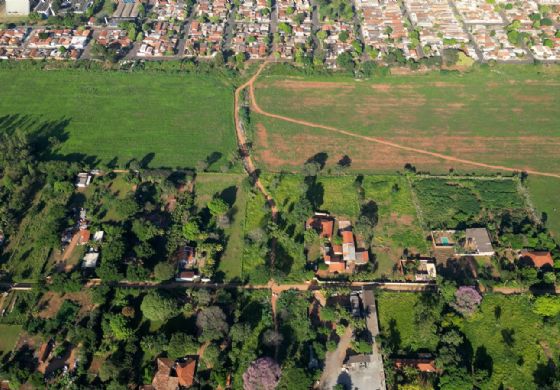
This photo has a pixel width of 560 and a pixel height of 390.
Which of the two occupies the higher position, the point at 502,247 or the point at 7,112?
the point at 7,112

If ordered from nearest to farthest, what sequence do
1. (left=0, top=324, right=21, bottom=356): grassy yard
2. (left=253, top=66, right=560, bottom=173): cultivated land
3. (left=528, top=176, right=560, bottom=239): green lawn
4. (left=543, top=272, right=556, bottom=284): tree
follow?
1. (left=0, top=324, right=21, bottom=356): grassy yard
2. (left=543, top=272, right=556, bottom=284): tree
3. (left=528, top=176, right=560, bottom=239): green lawn
4. (left=253, top=66, right=560, bottom=173): cultivated land

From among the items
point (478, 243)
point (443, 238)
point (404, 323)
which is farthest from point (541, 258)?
point (404, 323)

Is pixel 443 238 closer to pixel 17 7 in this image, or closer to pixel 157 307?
pixel 157 307

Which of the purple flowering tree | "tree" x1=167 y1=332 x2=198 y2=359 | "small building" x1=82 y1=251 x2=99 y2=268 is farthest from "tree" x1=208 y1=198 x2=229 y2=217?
the purple flowering tree

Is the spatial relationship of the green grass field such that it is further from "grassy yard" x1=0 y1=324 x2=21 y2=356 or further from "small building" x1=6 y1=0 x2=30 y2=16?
"grassy yard" x1=0 y1=324 x2=21 y2=356

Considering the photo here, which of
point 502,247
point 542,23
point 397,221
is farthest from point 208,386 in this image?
point 542,23

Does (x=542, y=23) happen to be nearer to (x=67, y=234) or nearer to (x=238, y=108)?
(x=238, y=108)

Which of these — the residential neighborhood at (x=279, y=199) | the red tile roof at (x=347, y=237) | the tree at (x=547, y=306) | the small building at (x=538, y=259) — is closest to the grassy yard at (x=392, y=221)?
the residential neighborhood at (x=279, y=199)
